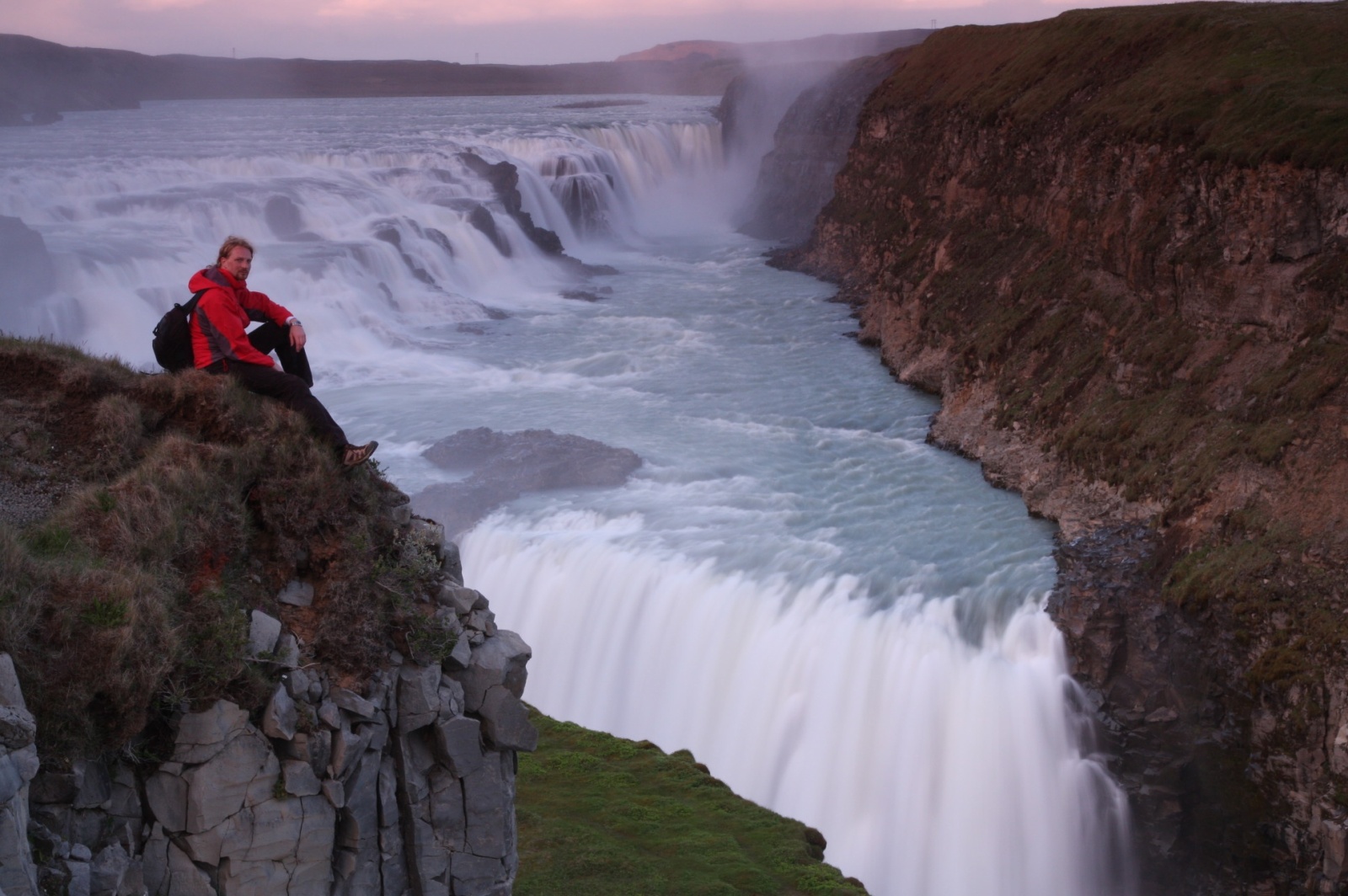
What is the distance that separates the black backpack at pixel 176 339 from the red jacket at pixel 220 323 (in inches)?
5.3

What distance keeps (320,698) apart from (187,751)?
91 centimetres

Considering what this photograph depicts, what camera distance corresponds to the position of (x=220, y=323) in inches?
383

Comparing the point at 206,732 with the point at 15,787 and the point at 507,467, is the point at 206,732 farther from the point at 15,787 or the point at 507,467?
the point at 507,467

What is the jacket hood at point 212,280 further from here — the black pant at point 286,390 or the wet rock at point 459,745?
the wet rock at point 459,745

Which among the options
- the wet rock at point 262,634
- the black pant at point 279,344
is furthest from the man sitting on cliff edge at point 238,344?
the wet rock at point 262,634

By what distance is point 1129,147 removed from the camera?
2581 centimetres

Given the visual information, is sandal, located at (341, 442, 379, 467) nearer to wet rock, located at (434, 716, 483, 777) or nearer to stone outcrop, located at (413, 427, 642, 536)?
wet rock, located at (434, 716, 483, 777)

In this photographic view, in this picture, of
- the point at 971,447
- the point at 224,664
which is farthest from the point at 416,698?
the point at 971,447

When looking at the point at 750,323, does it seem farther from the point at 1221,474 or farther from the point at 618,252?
the point at 1221,474

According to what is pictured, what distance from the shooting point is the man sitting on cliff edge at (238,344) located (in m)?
9.66

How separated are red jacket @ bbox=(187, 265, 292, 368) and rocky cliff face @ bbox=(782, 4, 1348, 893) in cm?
1188

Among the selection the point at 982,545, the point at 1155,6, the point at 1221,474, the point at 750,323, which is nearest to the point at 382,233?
the point at 750,323

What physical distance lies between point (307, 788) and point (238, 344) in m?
3.70

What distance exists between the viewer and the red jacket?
968 cm
